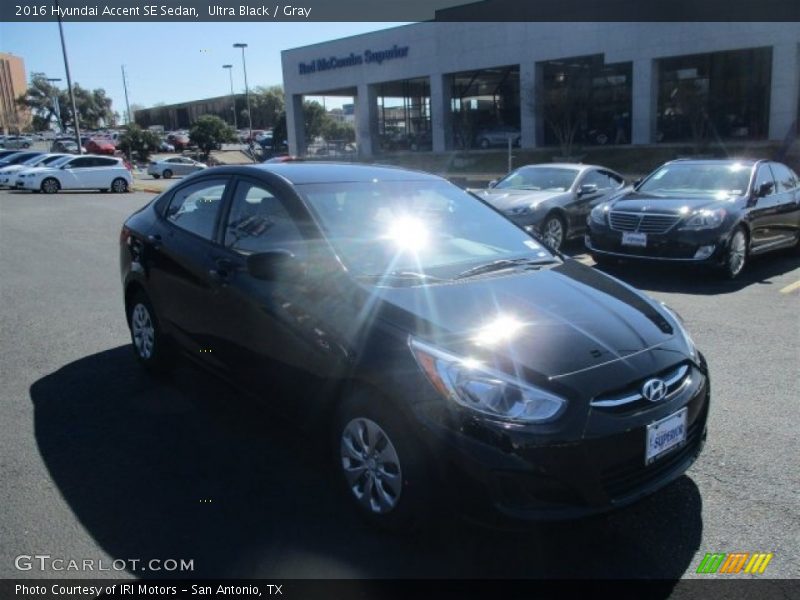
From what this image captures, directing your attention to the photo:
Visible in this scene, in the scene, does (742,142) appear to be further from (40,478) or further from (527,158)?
(40,478)

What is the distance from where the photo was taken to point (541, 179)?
12.0 meters

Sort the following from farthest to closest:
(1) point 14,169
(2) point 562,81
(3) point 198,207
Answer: (2) point 562,81
(1) point 14,169
(3) point 198,207

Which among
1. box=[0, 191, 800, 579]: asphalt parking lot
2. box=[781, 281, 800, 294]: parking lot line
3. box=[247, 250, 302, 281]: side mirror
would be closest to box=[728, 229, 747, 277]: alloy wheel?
box=[781, 281, 800, 294]: parking lot line

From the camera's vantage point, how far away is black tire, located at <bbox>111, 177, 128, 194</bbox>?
28.5 m

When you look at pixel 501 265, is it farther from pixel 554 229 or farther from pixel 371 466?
pixel 554 229

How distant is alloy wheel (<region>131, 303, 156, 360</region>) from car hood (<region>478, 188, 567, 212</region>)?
6390mm

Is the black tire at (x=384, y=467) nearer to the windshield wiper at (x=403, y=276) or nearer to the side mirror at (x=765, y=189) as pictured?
the windshield wiper at (x=403, y=276)

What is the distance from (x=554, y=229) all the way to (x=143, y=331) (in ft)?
24.2

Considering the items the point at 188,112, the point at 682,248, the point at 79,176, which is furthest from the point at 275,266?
the point at 188,112

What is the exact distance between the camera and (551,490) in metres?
2.72

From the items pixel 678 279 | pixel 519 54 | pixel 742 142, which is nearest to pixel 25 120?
pixel 519 54

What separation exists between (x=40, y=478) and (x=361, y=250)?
2.13 m

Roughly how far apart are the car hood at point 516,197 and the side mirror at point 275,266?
24.2ft

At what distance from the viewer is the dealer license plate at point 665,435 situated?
9.61 ft
